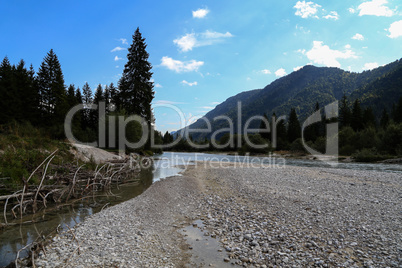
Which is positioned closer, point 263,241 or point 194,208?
point 263,241

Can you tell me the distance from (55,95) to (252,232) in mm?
52067

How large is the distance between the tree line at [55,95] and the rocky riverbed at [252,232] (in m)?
28.6

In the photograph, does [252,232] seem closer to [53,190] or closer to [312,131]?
[53,190]

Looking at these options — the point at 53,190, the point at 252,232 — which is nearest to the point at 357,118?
the point at 252,232

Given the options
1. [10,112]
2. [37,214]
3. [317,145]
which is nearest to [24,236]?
[37,214]

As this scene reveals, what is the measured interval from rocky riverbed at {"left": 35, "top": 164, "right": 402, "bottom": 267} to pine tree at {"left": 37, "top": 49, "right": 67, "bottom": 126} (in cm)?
4281

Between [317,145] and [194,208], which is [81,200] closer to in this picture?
[194,208]

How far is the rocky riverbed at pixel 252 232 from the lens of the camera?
5539 millimetres

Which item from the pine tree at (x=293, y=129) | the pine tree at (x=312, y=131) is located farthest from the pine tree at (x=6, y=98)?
the pine tree at (x=293, y=129)

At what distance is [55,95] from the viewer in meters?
45.4

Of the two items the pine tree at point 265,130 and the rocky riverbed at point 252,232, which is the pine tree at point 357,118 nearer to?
the pine tree at point 265,130

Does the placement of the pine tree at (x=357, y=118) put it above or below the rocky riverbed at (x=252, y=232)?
above

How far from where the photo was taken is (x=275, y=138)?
81.4 metres

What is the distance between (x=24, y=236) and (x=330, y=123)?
8273 centimetres
